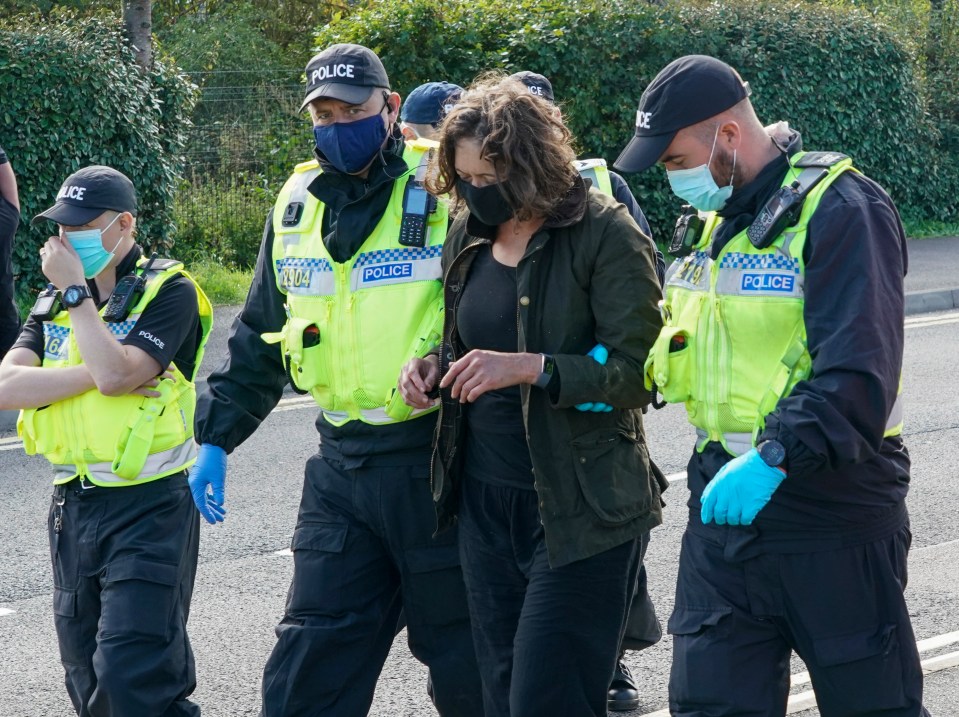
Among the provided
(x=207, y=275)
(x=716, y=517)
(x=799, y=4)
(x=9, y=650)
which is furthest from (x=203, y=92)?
(x=716, y=517)

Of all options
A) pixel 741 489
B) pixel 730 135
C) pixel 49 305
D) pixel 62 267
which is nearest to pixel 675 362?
pixel 741 489

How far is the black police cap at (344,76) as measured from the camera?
153 inches

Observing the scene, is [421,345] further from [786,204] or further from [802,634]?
[802,634]

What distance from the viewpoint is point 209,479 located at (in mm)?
3998

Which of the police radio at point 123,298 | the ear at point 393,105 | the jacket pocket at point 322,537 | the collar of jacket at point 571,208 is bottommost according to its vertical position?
the jacket pocket at point 322,537

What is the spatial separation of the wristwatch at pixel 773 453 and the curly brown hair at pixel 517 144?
831 mm

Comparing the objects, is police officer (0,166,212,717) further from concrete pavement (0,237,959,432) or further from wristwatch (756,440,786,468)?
concrete pavement (0,237,959,432)

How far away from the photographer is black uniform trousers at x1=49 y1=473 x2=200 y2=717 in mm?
3820

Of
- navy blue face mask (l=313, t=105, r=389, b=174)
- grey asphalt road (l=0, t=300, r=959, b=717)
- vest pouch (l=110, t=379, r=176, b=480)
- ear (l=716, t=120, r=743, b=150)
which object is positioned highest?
ear (l=716, t=120, r=743, b=150)

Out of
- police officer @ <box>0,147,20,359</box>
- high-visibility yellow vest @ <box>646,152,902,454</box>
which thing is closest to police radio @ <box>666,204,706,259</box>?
high-visibility yellow vest @ <box>646,152,902,454</box>

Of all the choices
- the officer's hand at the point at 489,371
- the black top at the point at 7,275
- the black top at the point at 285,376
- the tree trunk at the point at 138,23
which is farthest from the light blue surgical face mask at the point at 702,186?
the tree trunk at the point at 138,23

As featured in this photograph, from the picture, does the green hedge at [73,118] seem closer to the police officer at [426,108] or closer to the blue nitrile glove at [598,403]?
the police officer at [426,108]

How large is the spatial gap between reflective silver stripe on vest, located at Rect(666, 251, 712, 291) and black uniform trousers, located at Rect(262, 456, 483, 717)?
2.86 ft

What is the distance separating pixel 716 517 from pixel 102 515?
1.86m
